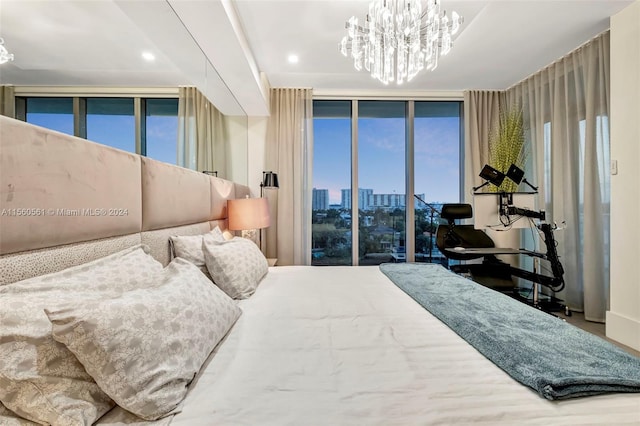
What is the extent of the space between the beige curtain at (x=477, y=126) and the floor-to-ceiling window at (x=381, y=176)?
201 mm

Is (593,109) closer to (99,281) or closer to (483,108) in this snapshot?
(483,108)

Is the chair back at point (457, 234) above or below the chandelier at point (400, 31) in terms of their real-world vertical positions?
below

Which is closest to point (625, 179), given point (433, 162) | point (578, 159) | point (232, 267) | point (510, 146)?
point (578, 159)

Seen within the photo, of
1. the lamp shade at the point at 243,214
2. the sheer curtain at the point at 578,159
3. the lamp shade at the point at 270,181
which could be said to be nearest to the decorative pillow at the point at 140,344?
the lamp shade at the point at 243,214

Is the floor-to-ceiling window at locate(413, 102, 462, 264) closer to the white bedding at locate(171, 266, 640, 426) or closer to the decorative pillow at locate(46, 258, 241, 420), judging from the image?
the white bedding at locate(171, 266, 640, 426)

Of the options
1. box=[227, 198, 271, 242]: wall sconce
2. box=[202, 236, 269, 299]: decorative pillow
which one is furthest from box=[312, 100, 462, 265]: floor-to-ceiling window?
box=[202, 236, 269, 299]: decorative pillow

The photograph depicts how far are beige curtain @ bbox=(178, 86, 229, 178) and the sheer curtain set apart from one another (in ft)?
11.4

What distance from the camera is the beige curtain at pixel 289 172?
372cm

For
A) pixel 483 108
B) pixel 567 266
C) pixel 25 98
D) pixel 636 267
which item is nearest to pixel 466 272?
pixel 567 266

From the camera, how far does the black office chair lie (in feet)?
9.88

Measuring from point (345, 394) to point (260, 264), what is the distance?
1261 mm

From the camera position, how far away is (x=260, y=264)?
1902mm

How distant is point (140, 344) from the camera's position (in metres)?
0.68

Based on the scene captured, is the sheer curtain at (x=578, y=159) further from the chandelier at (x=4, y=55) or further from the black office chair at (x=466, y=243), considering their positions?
the chandelier at (x=4, y=55)
